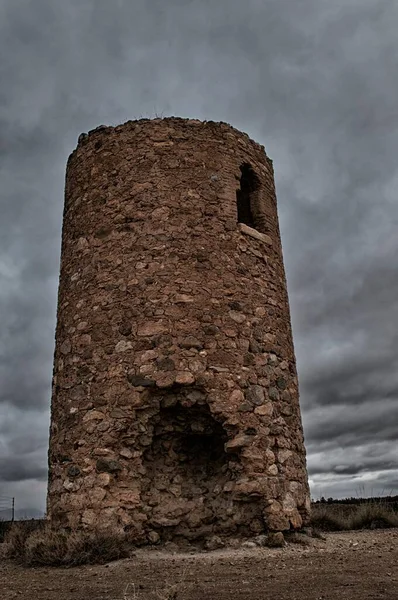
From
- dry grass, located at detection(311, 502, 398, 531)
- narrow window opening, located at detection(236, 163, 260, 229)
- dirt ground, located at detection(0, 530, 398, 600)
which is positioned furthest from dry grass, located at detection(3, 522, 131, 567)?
narrow window opening, located at detection(236, 163, 260, 229)

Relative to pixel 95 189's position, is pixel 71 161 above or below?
above

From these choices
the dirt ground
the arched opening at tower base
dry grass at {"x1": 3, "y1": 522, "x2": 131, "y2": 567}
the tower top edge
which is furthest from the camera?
the tower top edge

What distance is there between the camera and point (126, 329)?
7074mm

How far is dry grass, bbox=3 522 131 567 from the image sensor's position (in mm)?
5629

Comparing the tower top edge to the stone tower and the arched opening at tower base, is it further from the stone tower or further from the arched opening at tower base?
the arched opening at tower base

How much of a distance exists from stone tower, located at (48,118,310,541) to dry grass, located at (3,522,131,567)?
24 cm

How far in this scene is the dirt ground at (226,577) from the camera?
398 centimetres

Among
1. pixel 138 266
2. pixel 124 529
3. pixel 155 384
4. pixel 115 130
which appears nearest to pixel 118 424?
pixel 155 384

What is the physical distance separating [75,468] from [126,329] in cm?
173

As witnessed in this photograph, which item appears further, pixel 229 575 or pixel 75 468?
pixel 75 468

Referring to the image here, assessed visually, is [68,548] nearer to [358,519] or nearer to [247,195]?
[247,195]

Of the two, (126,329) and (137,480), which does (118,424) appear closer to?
(137,480)

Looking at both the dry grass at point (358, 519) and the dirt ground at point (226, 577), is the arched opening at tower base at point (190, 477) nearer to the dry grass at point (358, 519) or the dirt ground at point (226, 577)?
the dirt ground at point (226, 577)

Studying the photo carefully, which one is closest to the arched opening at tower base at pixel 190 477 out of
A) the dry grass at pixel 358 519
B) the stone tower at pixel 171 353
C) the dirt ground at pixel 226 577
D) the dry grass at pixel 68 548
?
the stone tower at pixel 171 353
